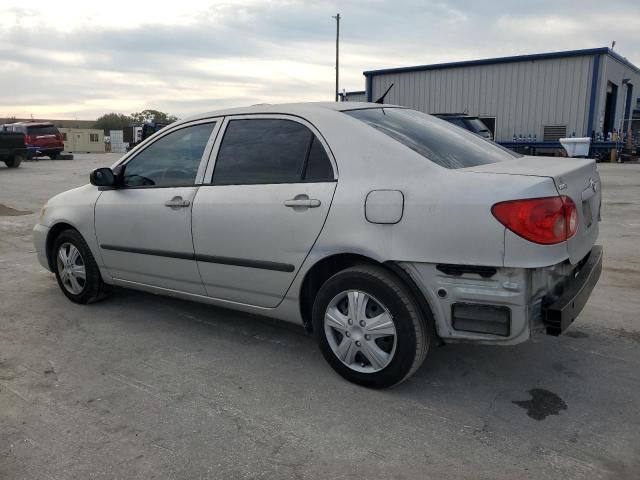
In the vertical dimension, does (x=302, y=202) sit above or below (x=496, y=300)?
above

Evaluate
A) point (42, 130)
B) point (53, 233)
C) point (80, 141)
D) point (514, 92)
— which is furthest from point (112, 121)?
point (53, 233)

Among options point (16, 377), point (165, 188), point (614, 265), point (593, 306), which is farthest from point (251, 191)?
point (614, 265)

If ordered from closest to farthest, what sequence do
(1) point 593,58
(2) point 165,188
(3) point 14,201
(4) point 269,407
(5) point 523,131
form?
(4) point 269,407 < (2) point 165,188 < (3) point 14,201 < (1) point 593,58 < (5) point 523,131

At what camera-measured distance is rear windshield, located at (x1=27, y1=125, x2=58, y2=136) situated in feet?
85.8

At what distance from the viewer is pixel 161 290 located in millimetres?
4074

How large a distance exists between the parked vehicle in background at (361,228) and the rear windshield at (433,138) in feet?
0.05

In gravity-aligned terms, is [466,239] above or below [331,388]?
above

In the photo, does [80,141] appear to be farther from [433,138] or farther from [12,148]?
[433,138]

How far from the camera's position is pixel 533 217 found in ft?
8.23

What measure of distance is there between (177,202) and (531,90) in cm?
2280

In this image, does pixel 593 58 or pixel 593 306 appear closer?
pixel 593 306

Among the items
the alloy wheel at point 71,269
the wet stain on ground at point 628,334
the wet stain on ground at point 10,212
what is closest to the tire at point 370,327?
the wet stain on ground at point 628,334

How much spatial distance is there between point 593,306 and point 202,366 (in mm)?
3096

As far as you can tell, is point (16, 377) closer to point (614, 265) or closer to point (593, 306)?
point (593, 306)
